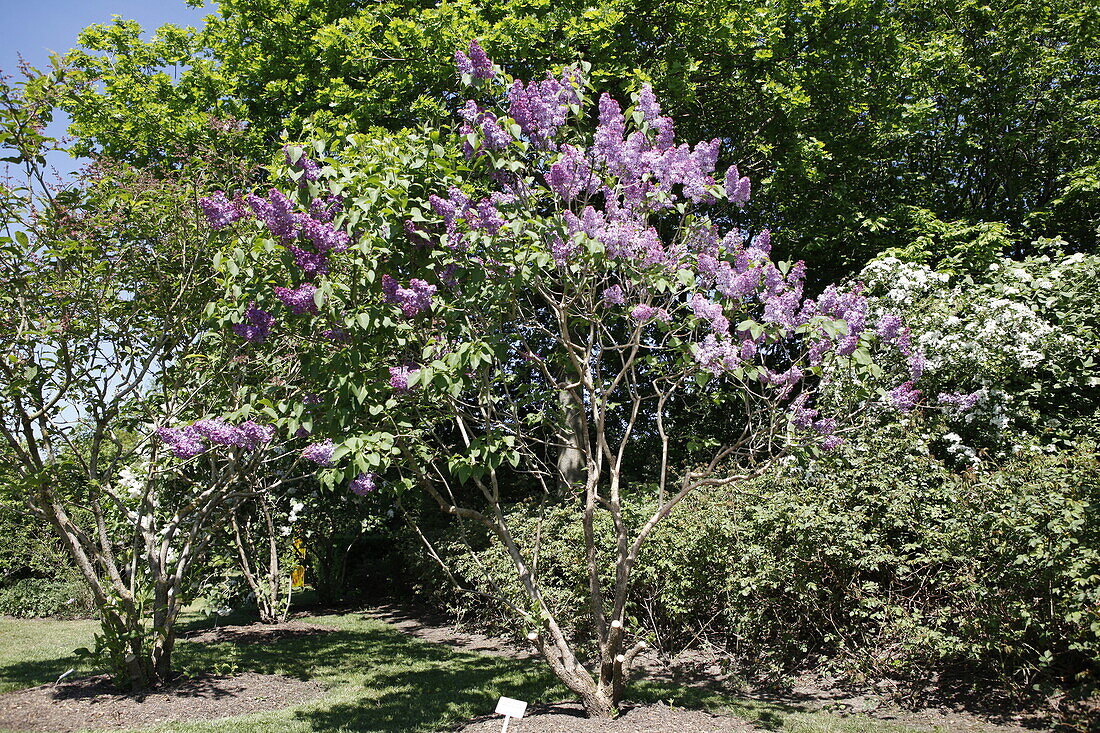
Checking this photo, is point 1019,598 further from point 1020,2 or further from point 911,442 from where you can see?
point 1020,2

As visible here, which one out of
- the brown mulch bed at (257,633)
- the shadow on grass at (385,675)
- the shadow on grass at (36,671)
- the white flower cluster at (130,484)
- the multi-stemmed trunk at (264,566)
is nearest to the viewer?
the shadow on grass at (385,675)

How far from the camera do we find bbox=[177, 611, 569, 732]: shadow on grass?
16.7 ft

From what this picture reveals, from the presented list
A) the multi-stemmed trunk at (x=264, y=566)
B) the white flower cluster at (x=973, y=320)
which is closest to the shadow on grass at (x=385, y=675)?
the multi-stemmed trunk at (x=264, y=566)

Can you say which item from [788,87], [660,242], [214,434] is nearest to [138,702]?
[214,434]

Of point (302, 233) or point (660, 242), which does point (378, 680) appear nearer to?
point (302, 233)

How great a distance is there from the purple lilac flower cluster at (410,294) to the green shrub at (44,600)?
428 inches

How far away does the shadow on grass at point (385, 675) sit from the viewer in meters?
5.08

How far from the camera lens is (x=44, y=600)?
1215 centimetres

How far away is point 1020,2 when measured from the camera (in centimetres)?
1080

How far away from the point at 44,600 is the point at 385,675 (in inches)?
351

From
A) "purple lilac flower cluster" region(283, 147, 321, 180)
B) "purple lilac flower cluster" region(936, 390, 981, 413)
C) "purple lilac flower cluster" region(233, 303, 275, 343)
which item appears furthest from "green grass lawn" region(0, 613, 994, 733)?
"purple lilac flower cluster" region(283, 147, 321, 180)

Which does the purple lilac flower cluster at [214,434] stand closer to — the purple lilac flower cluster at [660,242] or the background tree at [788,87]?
the purple lilac flower cluster at [660,242]

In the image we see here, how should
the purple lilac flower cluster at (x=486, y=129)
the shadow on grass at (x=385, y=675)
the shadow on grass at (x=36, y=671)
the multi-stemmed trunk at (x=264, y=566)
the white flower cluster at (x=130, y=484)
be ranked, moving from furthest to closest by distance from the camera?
1. the multi-stemmed trunk at (x=264, y=566)
2. the white flower cluster at (x=130, y=484)
3. the shadow on grass at (x=36, y=671)
4. the shadow on grass at (x=385, y=675)
5. the purple lilac flower cluster at (x=486, y=129)

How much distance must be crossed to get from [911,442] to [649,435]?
609cm
